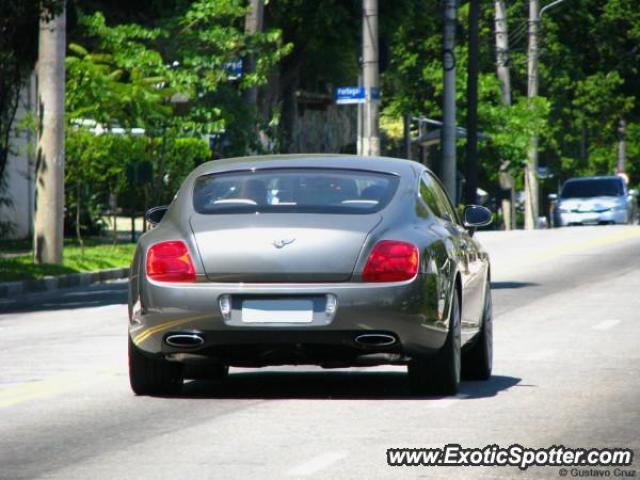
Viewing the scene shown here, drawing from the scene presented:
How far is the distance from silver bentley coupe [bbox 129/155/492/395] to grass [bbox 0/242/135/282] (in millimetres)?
13895

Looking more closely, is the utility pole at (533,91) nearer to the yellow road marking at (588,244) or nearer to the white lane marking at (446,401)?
the yellow road marking at (588,244)

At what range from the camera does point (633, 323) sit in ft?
60.7

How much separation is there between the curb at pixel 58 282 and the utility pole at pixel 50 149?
2.47ft

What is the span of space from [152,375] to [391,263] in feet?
5.65

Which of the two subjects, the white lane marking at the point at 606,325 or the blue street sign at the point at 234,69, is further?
the blue street sign at the point at 234,69

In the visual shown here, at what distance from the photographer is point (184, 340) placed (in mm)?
11414

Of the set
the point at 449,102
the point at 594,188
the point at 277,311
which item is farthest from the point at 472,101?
the point at 277,311

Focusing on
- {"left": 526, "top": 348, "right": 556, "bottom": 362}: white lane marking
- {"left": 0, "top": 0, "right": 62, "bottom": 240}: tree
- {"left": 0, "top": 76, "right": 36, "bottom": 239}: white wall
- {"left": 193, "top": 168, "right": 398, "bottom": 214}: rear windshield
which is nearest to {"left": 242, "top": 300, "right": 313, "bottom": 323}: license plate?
{"left": 193, "top": 168, "right": 398, "bottom": 214}: rear windshield

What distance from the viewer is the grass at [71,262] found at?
2628 cm

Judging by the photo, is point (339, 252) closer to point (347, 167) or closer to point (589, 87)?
point (347, 167)

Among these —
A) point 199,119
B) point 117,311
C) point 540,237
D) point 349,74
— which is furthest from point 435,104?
point 117,311

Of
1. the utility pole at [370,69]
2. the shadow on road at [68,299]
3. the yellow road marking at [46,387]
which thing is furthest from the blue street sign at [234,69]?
the yellow road marking at [46,387]

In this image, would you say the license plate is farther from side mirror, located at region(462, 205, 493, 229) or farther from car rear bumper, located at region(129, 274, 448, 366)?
side mirror, located at region(462, 205, 493, 229)

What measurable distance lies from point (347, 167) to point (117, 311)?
9.12m
